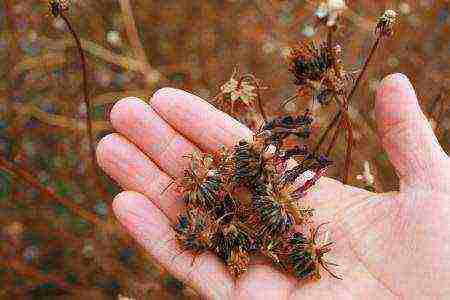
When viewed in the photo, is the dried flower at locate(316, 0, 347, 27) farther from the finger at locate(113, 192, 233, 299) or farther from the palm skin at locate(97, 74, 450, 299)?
the finger at locate(113, 192, 233, 299)

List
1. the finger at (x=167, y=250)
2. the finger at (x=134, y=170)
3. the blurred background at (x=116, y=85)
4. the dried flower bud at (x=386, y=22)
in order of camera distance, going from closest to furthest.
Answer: the dried flower bud at (x=386, y=22) → the finger at (x=167, y=250) → the finger at (x=134, y=170) → the blurred background at (x=116, y=85)

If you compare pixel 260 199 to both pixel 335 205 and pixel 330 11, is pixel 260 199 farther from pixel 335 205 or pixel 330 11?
pixel 330 11

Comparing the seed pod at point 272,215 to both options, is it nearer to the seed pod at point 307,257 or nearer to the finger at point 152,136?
the seed pod at point 307,257

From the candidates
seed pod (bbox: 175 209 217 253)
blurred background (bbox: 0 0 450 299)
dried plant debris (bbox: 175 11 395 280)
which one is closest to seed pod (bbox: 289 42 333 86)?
dried plant debris (bbox: 175 11 395 280)

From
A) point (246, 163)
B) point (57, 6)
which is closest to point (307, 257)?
point (246, 163)

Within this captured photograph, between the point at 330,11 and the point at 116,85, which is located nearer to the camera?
the point at 330,11

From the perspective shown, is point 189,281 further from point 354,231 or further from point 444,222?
point 444,222

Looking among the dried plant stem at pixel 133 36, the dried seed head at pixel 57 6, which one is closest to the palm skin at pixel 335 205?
the dried seed head at pixel 57 6
